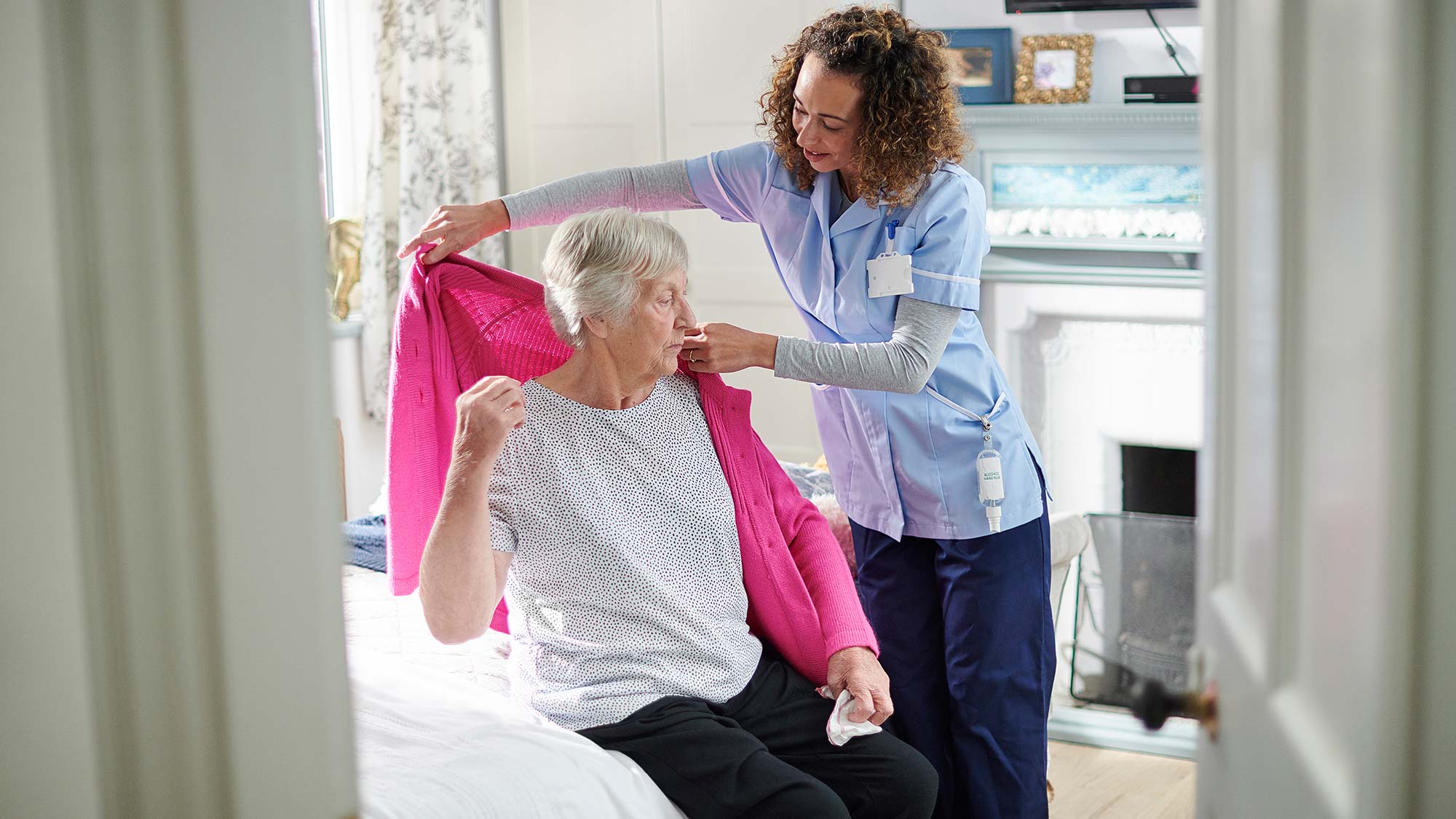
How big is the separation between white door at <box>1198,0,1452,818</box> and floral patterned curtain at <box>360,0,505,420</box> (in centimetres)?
341

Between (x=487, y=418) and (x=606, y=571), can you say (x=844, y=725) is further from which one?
(x=487, y=418)

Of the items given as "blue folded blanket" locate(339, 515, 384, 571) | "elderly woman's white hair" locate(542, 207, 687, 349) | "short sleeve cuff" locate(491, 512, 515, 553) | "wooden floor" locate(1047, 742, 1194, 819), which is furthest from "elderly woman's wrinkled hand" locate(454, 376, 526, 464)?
"wooden floor" locate(1047, 742, 1194, 819)

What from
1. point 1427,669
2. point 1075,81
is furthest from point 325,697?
point 1075,81

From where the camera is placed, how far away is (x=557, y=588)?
1.76 m

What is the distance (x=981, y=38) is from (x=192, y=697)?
3.39m

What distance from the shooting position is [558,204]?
2.04 m

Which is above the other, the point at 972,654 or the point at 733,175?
the point at 733,175

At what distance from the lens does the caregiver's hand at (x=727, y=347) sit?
6.14ft

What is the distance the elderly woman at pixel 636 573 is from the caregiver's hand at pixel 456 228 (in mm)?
178

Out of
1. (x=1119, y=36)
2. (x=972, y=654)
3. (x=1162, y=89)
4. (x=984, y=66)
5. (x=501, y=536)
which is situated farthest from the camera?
(x=984, y=66)

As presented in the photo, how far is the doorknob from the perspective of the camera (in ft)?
2.90

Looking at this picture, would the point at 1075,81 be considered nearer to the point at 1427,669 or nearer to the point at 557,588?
the point at 557,588

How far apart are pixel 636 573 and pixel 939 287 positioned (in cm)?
65

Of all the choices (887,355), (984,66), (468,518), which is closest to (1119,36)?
(984,66)
